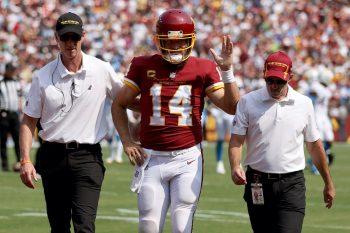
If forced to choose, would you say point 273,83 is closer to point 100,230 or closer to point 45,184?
point 45,184

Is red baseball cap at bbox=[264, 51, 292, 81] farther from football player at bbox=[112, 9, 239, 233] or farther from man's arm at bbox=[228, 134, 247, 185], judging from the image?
man's arm at bbox=[228, 134, 247, 185]

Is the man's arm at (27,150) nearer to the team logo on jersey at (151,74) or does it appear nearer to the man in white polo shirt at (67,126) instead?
the man in white polo shirt at (67,126)

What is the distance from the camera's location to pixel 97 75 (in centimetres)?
855

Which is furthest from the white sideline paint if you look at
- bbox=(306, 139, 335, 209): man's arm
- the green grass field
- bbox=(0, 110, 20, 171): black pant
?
bbox=(0, 110, 20, 171): black pant

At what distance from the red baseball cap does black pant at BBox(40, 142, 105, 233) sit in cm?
154

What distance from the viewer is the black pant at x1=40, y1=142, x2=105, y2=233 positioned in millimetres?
8305

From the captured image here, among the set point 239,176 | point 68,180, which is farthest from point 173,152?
point 68,180

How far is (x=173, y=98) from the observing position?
26.7 feet

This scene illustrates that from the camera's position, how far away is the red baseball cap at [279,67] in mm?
7988

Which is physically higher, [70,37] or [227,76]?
[70,37]

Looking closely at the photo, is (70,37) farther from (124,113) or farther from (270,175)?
(270,175)

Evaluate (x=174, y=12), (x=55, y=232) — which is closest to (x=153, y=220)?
(x=55, y=232)

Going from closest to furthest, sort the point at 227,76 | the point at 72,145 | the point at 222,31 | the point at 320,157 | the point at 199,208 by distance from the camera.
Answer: the point at 227,76 → the point at 320,157 → the point at 72,145 → the point at 199,208 → the point at 222,31

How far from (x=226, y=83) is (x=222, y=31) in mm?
31010
